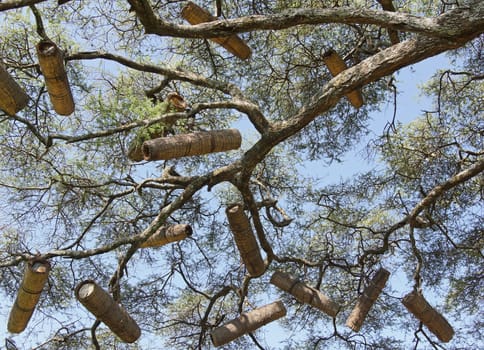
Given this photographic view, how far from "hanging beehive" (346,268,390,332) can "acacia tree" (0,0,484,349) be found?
273 millimetres

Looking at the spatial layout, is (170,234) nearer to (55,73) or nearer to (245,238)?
(245,238)

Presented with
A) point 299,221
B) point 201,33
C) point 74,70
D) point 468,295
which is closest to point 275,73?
point 299,221

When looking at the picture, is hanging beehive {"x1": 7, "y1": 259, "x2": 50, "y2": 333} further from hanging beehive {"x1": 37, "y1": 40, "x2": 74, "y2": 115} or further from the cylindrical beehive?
the cylindrical beehive

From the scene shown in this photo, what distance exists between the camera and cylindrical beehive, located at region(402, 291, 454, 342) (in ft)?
13.8

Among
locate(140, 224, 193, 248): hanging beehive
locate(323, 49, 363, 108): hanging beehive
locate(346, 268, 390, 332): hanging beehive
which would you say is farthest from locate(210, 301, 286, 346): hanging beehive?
locate(323, 49, 363, 108): hanging beehive

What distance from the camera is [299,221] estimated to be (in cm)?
586

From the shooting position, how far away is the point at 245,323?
4.44 meters

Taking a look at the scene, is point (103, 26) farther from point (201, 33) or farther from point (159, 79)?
point (201, 33)

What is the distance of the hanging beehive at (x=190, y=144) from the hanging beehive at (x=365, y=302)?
156 centimetres

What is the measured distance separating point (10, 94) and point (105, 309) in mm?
1300

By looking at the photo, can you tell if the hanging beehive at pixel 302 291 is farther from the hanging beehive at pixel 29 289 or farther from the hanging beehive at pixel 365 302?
the hanging beehive at pixel 29 289

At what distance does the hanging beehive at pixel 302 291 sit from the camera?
4.54m

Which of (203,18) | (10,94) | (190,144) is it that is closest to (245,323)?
(190,144)

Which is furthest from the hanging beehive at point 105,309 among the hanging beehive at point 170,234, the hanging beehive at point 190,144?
the hanging beehive at point 190,144
